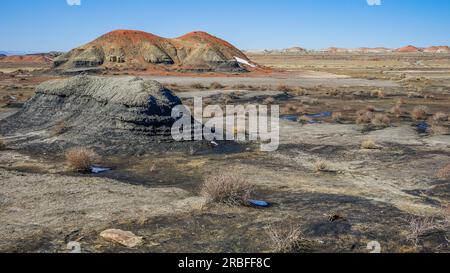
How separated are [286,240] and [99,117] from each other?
12.7m

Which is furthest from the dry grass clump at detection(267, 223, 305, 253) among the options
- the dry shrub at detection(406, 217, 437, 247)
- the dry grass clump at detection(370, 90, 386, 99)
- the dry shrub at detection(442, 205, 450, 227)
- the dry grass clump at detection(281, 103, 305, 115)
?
the dry grass clump at detection(370, 90, 386, 99)

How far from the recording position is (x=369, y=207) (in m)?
9.57

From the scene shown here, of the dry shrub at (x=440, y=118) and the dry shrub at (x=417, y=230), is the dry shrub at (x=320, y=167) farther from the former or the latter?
the dry shrub at (x=440, y=118)

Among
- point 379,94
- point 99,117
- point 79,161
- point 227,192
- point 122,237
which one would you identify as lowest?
point 122,237

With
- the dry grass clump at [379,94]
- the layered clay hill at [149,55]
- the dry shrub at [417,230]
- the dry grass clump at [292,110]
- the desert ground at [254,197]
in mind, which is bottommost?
the desert ground at [254,197]

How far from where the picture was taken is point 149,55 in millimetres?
75625

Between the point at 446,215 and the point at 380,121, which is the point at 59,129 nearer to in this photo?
the point at 446,215

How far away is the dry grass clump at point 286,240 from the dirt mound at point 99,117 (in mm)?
9211

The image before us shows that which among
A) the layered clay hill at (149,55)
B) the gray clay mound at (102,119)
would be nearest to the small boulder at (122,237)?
the gray clay mound at (102,119)

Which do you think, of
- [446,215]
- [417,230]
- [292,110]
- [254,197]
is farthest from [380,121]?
[417,230]

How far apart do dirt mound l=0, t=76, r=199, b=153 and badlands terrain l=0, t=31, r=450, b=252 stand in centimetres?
6

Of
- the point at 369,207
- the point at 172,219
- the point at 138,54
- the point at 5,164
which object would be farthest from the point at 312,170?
the point at 138,54

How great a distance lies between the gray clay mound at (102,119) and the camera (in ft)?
54.2
